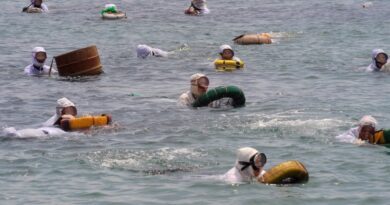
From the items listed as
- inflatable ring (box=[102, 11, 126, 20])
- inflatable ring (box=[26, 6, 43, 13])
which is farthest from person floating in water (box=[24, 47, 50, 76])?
inflatable ring (box=[26, 6, 43, 13])

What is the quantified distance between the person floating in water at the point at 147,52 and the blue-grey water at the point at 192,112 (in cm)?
36

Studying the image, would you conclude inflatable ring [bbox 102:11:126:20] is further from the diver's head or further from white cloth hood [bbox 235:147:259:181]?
white cloth hood [bbox 235:147:259:181]

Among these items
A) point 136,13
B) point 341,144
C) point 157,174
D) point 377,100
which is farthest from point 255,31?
point 157,174

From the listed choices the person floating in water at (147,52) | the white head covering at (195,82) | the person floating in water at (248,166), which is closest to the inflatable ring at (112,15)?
the person floating in water at (147,52)

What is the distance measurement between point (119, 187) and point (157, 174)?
1124 millimetres

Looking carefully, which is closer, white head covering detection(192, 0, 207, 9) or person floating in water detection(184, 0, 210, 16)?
white head covering detection(192, 0, 207, 9)

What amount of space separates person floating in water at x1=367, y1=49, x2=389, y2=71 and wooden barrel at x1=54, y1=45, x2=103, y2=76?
859 centimetres

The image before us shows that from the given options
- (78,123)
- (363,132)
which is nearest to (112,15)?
(78,123)

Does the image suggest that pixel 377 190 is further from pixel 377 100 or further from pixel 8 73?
pixel 8 73

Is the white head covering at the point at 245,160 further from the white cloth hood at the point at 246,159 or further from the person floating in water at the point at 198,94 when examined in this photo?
the person floating in water at the point at 198,94

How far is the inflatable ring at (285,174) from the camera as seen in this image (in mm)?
16375

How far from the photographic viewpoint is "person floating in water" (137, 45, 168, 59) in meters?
34.6

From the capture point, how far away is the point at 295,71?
31.3m

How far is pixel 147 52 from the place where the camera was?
114ft
